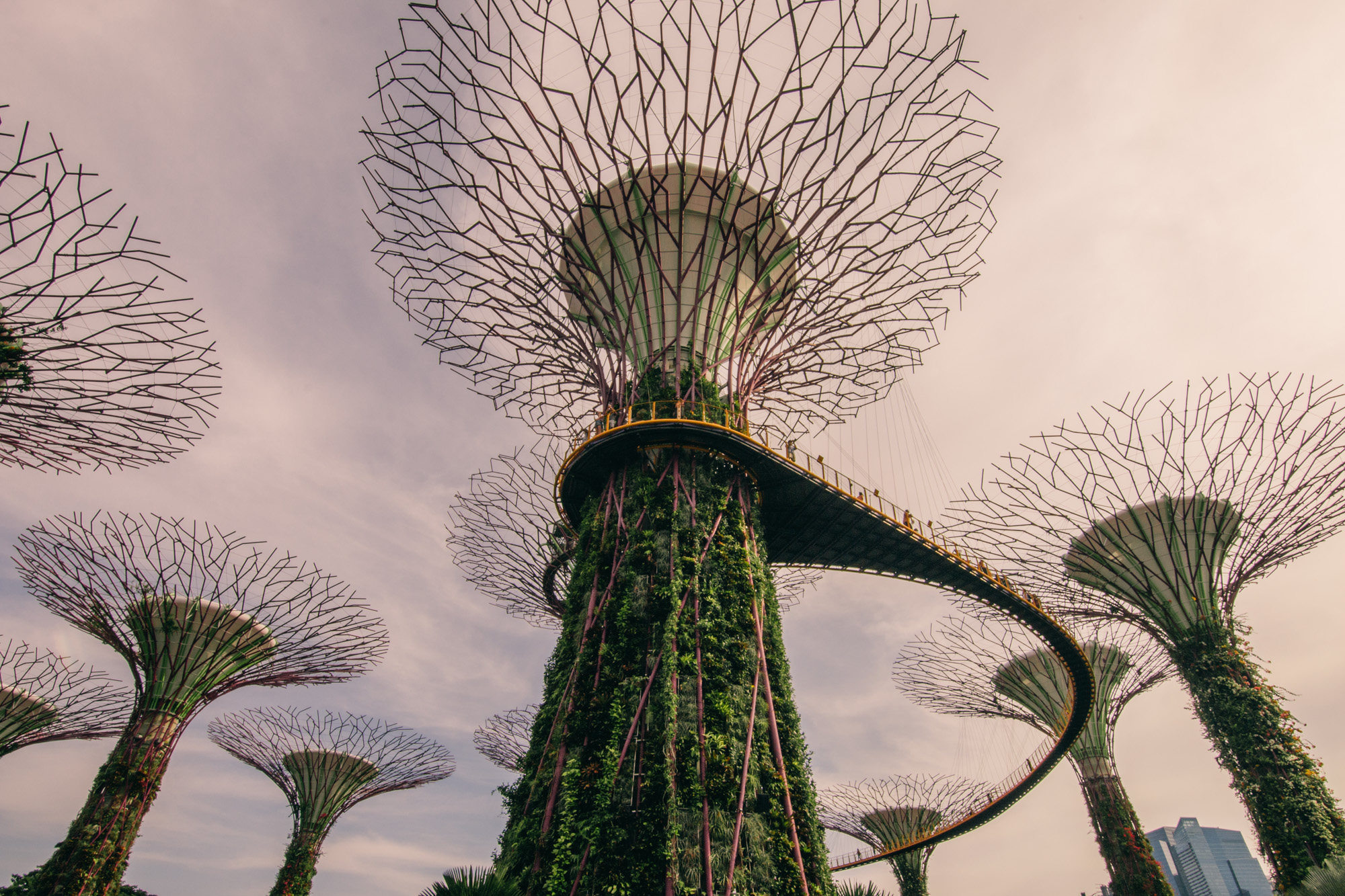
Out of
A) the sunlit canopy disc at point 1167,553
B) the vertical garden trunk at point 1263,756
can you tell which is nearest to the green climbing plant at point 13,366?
the sunlit canopy disc at point 1167,553

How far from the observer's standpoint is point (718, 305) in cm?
2130

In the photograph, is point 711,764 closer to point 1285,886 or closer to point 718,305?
point 718,305

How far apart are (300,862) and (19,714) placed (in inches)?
529

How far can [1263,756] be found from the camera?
2008 cm

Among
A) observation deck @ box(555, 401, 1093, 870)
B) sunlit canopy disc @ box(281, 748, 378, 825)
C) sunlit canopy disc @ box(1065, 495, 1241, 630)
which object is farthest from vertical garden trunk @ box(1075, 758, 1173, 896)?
sunlit canopy disc @ box(281, 748, 378, 825)

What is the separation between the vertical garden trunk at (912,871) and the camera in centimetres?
3922

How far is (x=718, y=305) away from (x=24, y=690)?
34.9 meters

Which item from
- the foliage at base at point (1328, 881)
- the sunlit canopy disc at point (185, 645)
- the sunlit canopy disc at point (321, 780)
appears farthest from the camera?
the sunlit canopy disc at point (321, 780)

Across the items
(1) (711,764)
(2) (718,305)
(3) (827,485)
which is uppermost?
(2) (718,305)

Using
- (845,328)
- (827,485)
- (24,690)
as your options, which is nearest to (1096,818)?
(827,485)

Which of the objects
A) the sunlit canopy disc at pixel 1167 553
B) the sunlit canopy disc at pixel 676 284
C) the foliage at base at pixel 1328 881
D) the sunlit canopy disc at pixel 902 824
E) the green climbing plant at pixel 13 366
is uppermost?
the sunlit canopy disc at pixel 676 284

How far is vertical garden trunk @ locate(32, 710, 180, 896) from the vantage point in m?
19.2

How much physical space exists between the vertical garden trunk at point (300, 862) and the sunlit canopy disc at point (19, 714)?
11.7m

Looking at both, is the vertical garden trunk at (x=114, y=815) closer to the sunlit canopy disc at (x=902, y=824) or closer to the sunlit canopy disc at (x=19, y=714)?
the sunlit canopy disc at (x=19, y=714)
